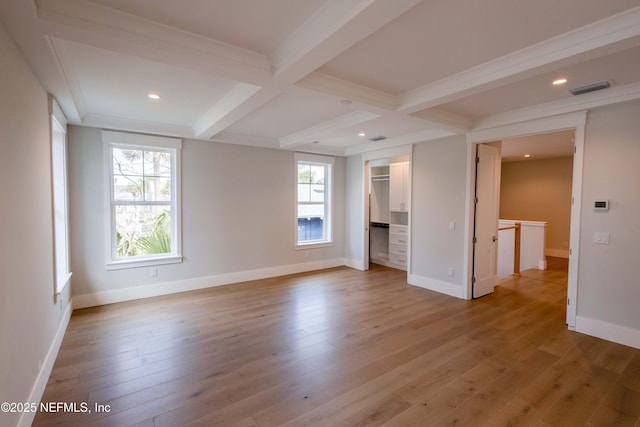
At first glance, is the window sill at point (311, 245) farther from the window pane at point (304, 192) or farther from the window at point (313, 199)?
the window pane at point (304, 192)

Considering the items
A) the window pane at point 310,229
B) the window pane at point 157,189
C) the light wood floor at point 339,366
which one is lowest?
the light wood floor at point 339,366

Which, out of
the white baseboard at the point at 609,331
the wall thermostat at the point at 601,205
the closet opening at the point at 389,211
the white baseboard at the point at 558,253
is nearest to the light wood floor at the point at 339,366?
the white baseboard at the point at 609,331

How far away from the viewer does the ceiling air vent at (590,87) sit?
9.43ft

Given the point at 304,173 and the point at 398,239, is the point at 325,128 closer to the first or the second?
the point at 304,173

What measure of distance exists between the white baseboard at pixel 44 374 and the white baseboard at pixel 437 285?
4871mm

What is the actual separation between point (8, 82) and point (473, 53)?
3.20 m

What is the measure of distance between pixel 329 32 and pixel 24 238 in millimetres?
2495

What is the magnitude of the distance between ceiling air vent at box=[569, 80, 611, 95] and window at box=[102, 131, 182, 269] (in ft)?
16.8

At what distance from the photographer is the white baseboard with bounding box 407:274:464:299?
4694 mm


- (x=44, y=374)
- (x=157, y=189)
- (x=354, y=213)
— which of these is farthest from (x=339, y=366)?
(x=354, y=213)

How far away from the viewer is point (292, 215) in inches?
239

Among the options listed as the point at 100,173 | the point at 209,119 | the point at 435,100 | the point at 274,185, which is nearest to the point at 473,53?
the point at 435,100

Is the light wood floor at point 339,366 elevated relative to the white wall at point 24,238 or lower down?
lower down

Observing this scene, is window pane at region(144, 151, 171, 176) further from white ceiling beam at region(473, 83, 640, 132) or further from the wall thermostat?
the wall thermostat
